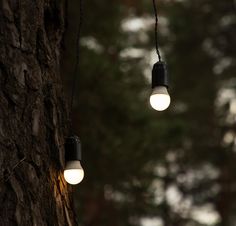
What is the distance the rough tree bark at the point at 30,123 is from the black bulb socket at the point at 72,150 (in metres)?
0.04

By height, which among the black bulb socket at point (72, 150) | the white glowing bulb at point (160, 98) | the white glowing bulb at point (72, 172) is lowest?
the white glowing bulb at point (72, 172)

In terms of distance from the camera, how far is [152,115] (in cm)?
1170

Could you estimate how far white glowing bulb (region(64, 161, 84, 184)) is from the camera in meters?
2.64

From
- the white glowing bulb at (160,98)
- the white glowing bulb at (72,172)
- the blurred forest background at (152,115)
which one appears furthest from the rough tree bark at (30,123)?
the blurred forest background at (152,115)

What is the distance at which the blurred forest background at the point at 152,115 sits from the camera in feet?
30.3

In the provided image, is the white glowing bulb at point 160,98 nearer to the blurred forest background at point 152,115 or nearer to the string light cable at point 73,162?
the string light cable at point 73,162

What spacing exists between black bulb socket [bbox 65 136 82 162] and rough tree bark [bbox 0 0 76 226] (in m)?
0.04

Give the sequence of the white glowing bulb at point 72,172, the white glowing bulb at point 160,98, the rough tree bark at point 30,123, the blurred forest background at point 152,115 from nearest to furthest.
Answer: the rough tree bark at point 30,123 → the white glowing bulb at point 72,172 → the white glowing bulb at point 160,98 → the blurred forest background at point 152,115

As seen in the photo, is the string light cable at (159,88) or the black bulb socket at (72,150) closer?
the black bulb socket at (72,150)

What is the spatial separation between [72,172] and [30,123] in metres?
0.34

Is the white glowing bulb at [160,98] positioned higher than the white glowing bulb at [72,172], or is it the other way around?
the white glowing bulb at [160,98]

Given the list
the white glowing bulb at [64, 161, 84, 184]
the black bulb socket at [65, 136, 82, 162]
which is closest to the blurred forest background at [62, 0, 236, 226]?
the black bulb socket at [65, 136, 82, 162]

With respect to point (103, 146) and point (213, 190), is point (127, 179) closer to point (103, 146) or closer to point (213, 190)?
point (103, 146)

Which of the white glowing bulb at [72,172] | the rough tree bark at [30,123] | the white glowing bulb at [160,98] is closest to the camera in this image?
the rough tree bark at [30,123]
